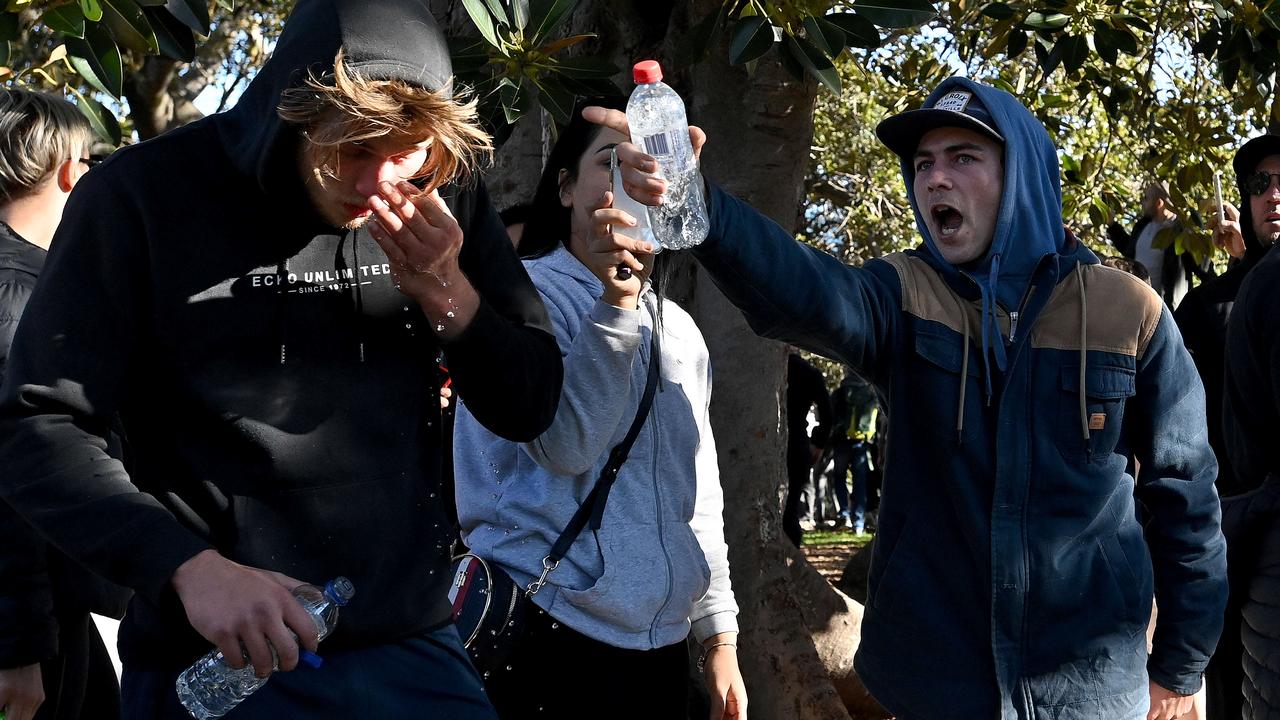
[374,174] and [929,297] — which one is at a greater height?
[374,174]

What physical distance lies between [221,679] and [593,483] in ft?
3.81

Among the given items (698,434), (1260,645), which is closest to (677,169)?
(698,434)

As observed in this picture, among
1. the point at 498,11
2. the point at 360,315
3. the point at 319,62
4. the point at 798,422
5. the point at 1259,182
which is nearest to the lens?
the point at 319,62

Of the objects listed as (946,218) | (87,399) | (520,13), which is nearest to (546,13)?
(520,13)

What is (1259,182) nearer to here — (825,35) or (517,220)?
(825,35)

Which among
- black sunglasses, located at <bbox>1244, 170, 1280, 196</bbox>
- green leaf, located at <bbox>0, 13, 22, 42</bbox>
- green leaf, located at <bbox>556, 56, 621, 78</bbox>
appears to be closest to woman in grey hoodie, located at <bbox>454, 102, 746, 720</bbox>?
green leaf, located at <bbox>556, 56, 621, 78</bbox>

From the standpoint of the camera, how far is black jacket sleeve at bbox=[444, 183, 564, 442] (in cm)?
238

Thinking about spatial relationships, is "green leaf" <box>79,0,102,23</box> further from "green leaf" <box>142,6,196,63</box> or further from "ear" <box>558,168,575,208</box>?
"ear" <box>558,168,575,208</box>

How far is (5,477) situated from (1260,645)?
3.37m

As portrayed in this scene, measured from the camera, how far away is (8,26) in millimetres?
3682

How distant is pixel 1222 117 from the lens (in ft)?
28.9

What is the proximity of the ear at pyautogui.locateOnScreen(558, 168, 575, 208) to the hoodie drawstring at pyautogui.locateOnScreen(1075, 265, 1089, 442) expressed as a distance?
1192 millimetres

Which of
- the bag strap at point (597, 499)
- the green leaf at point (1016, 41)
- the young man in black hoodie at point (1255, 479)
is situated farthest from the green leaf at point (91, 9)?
the green leaf at point (1016, 41)

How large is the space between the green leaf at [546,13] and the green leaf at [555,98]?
15cm
